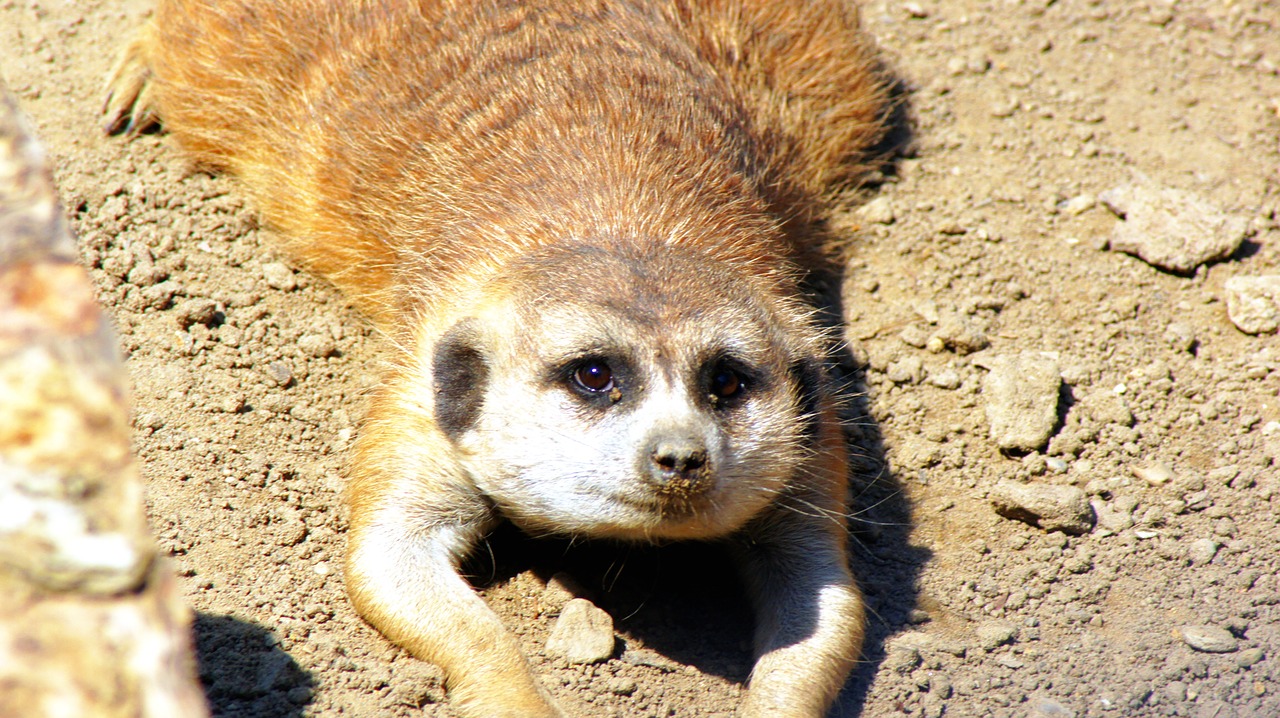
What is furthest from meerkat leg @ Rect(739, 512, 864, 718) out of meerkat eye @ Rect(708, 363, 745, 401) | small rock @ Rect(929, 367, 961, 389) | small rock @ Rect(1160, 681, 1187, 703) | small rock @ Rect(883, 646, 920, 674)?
small rock @ Rect(929, 367, 961, 389)

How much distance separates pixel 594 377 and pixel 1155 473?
2286 mm

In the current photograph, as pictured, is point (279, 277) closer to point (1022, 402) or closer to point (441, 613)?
point (441, 613)

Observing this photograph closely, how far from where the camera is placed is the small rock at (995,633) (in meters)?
3.78

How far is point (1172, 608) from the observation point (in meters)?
3.79

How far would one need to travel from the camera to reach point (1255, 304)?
15.6ft

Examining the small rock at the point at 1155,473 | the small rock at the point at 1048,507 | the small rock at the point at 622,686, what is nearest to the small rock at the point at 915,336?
the small rock at the point at 1048,507

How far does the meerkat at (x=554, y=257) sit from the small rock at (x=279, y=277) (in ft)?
0.29

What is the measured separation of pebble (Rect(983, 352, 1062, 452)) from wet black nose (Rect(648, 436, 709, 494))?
1.78 m

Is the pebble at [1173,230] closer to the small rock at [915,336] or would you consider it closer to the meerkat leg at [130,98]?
the small rock at [915,336]

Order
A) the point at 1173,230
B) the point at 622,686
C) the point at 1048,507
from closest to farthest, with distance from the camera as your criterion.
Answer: the point at 622,686
the point at 1048,507
the point at 1173,230

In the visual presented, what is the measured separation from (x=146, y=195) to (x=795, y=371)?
3021 mm

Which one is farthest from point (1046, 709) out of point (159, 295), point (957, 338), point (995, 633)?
point (159, 295)

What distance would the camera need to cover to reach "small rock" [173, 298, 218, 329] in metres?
4.56

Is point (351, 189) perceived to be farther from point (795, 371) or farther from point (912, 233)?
point (912, 233)
